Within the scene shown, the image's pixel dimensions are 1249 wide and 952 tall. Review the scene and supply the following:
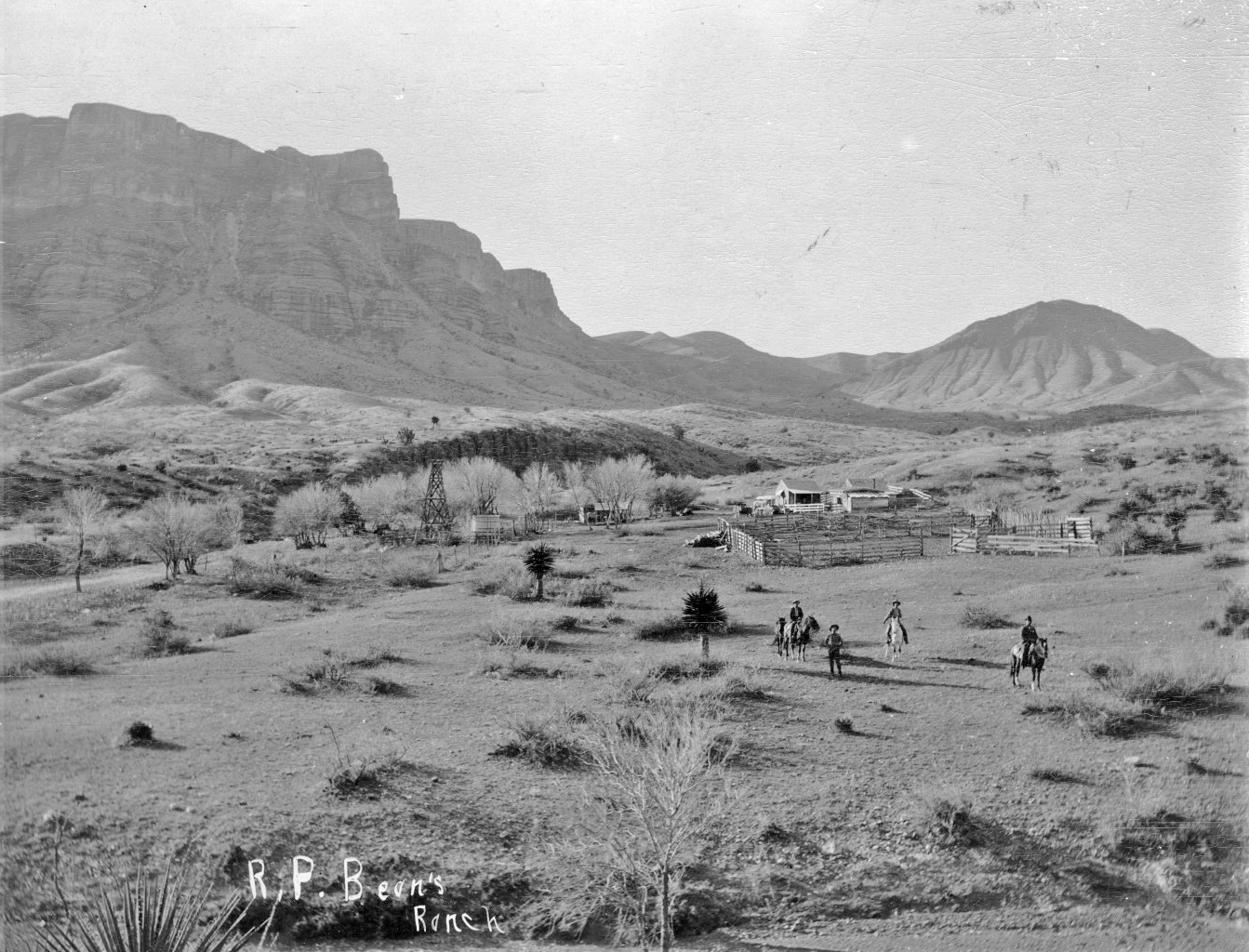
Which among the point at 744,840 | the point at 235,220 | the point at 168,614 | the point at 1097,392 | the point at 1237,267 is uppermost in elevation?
the point at 235,220

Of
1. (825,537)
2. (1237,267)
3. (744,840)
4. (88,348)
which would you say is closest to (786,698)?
(744,840)

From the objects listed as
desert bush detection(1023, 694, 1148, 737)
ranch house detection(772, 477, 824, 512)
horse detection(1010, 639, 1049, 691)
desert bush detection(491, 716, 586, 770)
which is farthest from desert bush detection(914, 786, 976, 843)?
ranch house detection(772, 477, 824, 512)

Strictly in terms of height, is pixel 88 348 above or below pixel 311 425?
above

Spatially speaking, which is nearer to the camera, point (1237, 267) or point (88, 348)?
point (1237, 267)

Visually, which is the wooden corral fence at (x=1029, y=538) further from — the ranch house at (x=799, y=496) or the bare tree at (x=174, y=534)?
the bare tree at (x=174, y=534)

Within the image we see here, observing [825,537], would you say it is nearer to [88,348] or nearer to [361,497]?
[361,497]

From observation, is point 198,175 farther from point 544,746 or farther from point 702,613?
point 544,746
